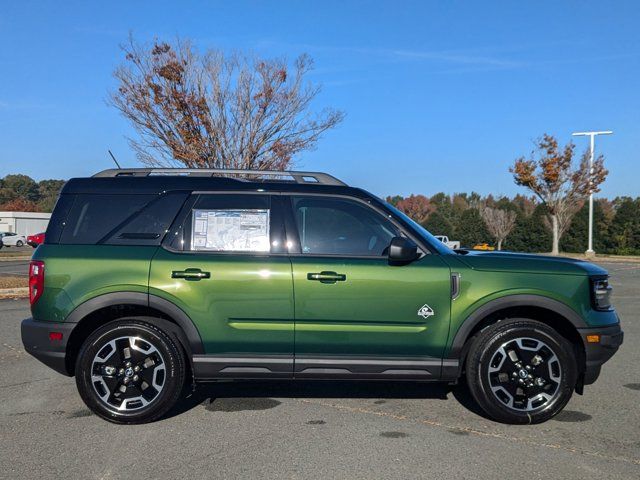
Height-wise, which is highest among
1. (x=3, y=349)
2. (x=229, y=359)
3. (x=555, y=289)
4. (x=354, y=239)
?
(x=354, y=239)

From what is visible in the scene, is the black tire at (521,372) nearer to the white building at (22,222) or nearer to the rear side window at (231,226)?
the rear side window at (231,226)

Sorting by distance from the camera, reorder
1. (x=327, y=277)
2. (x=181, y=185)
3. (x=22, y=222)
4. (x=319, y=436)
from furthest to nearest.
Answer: (x=22, y=222)
(x=181, y=185)
(x=327, y=277)
(x=319, y=436)

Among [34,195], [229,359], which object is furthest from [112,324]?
[34,195]

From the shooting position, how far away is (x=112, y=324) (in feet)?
15.6

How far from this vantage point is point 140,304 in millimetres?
4691

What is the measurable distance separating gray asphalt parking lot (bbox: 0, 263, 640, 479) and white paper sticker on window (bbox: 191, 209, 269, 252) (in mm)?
1403

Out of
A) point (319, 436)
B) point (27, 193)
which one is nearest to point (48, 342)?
point (319, 436)

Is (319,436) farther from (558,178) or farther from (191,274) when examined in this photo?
(558,178)

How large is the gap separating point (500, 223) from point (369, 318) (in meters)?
52.2

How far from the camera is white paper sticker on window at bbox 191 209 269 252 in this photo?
4.84m

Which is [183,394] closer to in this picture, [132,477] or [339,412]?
[339,412]

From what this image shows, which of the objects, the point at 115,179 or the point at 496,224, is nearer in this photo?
the point at 115,179

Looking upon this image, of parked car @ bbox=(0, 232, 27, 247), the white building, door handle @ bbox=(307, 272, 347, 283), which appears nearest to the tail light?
door handle @ bbox=(307, 272, 347, 283)

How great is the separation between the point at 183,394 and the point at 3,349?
11.1 ft
